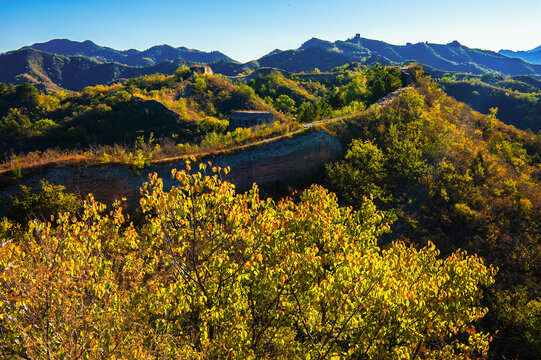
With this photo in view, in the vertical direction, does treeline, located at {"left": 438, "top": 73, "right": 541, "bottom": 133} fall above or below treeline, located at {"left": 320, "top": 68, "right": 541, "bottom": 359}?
above

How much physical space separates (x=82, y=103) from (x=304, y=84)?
201ft

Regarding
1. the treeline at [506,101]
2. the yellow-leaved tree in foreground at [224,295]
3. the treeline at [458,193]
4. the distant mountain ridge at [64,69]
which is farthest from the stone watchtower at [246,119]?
the distant mountain ridge at [64,69]

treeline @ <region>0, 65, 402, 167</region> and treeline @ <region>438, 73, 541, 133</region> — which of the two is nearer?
treeline @ <region>0, 65, 402, 167</region>

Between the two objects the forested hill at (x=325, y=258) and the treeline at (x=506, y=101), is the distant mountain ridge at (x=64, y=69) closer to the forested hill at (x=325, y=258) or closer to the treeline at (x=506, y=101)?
the treeline at (x=506, y=101)

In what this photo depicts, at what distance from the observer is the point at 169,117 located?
4881 centimetres

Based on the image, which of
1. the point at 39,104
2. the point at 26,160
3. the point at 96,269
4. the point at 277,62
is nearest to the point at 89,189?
the point at 26,160

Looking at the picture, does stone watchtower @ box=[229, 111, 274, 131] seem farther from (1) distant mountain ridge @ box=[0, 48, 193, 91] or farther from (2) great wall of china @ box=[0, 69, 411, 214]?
(1) distant mountain ridge @ box=[0, 48, 193, 91]

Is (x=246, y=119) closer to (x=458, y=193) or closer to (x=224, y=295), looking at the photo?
(x=458, y=193)

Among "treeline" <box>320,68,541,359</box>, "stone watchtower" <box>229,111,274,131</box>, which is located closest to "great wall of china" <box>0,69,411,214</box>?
"treeline" <box>320,68,541,359</box>

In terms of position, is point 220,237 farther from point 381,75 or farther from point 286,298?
point 381,75

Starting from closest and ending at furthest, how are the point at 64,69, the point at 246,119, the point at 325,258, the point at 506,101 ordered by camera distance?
the point at 325,258
the point at 246,119
the point at 506,101
the point at 64,69

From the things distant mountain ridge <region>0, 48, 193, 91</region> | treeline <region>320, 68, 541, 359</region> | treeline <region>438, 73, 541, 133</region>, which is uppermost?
distant mountain ridge <region>0, 48, 193, 91</region>

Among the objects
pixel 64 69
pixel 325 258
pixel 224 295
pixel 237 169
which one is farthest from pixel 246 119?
pixel 64 69

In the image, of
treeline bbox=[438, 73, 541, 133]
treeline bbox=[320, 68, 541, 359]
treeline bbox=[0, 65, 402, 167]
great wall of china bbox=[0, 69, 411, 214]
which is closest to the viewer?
treeline bbox=[320, 68, 541, 359]
